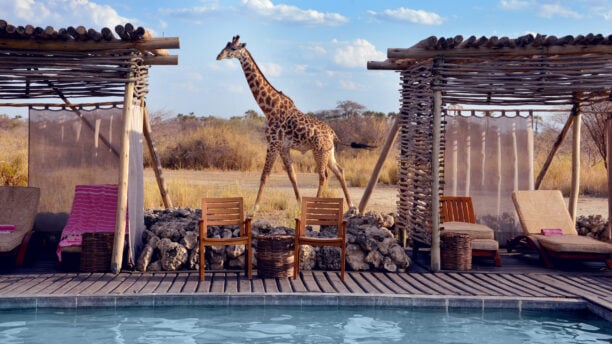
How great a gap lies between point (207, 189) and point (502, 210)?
305 inches

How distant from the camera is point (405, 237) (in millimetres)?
10945

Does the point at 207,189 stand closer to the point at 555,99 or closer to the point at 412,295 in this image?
the point at 555,99

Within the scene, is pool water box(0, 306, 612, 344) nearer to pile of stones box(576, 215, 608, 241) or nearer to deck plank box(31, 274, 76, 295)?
deck plank box(31, 274, 76, 295)

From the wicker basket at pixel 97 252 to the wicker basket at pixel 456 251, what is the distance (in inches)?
164

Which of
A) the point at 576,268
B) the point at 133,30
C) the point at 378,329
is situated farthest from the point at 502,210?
the point at 133,30

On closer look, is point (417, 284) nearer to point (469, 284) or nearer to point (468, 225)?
point (469, 284)

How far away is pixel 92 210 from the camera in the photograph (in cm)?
998

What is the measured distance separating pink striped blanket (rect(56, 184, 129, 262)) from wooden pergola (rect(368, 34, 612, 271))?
4155 millimetres

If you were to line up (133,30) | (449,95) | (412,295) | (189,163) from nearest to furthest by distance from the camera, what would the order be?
(412,295)
(133,30)
(449,95)
(189,163)

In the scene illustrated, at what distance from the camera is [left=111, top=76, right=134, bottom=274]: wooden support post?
8.75 meters

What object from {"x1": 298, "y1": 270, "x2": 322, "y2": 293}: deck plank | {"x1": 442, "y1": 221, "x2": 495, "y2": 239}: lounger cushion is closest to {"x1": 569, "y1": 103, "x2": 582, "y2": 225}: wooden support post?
{"x1": 442, "y1": 221, "x2": 495, "y2": 239}: lounger cushion

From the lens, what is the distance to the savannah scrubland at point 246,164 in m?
16.2

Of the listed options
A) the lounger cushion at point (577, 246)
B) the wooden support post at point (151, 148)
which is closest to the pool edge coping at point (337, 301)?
the lounger cushion at point (577, 246)

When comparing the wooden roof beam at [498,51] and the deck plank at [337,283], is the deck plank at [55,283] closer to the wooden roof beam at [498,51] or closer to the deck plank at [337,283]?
the deck plank at [337,283]
